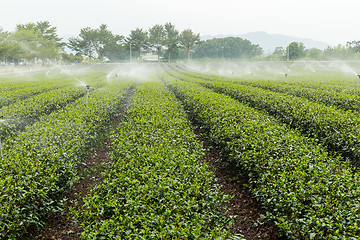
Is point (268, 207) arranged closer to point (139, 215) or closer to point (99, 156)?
point (139, 215)

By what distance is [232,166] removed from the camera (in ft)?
22.1

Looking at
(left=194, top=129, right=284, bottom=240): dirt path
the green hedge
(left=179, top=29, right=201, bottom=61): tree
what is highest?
(left=179, top=29, right=201, bottom=61): tree

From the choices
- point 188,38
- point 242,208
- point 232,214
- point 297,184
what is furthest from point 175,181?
point 188,38

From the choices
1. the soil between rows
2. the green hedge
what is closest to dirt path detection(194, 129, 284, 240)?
the soil between rows

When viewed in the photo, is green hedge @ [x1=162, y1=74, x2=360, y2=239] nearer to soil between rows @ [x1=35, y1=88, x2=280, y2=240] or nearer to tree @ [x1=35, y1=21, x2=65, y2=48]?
soil between rows @ [x1=35, y1=88, x2=280, y2=240]

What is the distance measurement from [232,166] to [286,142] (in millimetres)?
1784

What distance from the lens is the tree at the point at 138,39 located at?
3098 inches

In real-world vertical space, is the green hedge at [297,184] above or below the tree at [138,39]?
below

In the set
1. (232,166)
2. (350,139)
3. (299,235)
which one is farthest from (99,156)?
(350,139)

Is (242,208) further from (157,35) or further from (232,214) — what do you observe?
(157,35)

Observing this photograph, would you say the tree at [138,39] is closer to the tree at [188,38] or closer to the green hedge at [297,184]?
the tree at [188,38]

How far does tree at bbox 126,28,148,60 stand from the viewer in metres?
78.7

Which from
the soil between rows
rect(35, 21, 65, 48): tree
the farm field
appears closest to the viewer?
the farm field

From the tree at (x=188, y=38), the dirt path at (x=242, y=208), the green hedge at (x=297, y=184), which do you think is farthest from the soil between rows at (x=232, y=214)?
the tree at (x=188, y=38)
